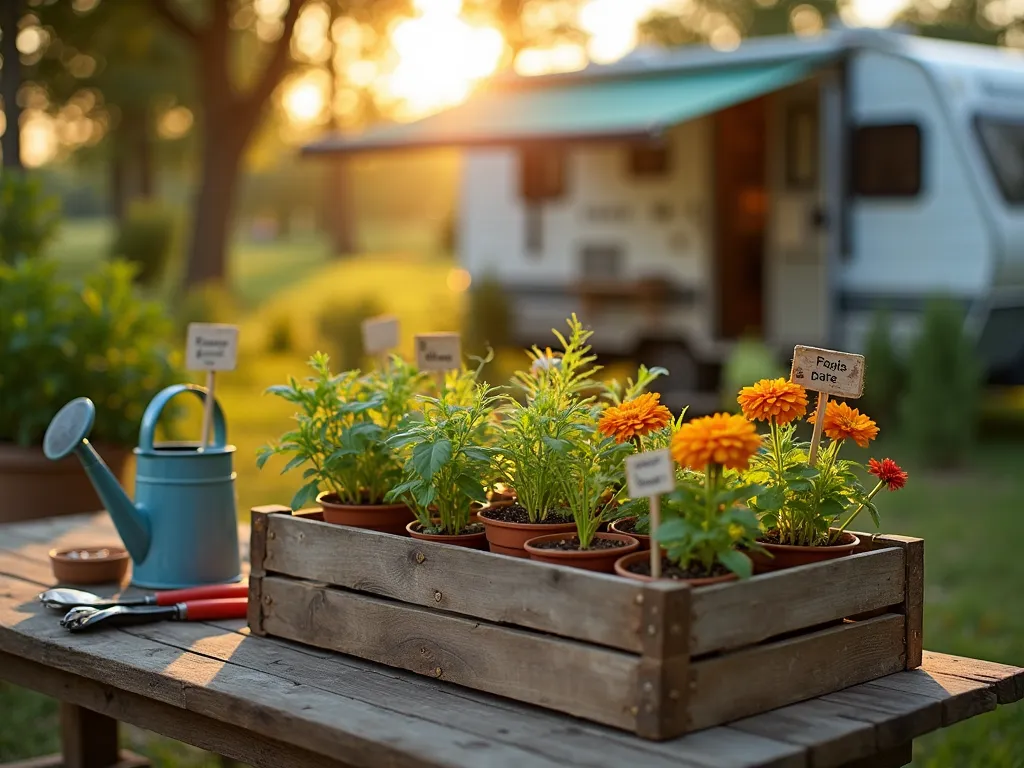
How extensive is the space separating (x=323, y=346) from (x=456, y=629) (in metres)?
11.1

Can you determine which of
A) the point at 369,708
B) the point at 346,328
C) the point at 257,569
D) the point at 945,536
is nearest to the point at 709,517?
the point at 369,708

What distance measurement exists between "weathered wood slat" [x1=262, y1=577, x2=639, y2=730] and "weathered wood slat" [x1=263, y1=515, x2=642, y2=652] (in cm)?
2

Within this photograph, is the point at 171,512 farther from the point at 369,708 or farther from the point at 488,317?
the point at 488,317

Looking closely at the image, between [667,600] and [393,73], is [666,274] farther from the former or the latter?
[393,73]

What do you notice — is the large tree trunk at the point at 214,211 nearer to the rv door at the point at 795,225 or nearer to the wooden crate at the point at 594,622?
the rv door at the point at 795,225

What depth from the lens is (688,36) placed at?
25.3m

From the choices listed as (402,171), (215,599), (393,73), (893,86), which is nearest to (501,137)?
(893,86)

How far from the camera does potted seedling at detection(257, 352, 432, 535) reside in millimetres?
2547

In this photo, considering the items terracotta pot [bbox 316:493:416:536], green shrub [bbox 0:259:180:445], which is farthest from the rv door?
terracotta pot [bbox 316:493:416:536]

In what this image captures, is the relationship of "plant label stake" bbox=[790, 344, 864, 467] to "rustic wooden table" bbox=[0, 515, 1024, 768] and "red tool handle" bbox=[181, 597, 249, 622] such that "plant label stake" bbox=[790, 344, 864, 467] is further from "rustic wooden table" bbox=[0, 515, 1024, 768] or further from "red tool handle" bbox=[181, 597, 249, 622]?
"red tool handle" bbox=[181, 597, 249, 622]

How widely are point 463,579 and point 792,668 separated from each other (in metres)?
0.52

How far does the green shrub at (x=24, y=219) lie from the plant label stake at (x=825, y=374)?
3675mm

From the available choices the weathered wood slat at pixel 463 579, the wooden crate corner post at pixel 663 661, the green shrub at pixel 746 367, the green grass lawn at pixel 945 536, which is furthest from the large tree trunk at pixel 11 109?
the wooden crate corner post at pixel 663 661

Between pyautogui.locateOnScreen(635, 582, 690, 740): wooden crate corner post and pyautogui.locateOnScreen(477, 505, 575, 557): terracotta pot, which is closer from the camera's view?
pyautogui.locateOnScreen(635, 582, 690, 740): wooden crate corner post
